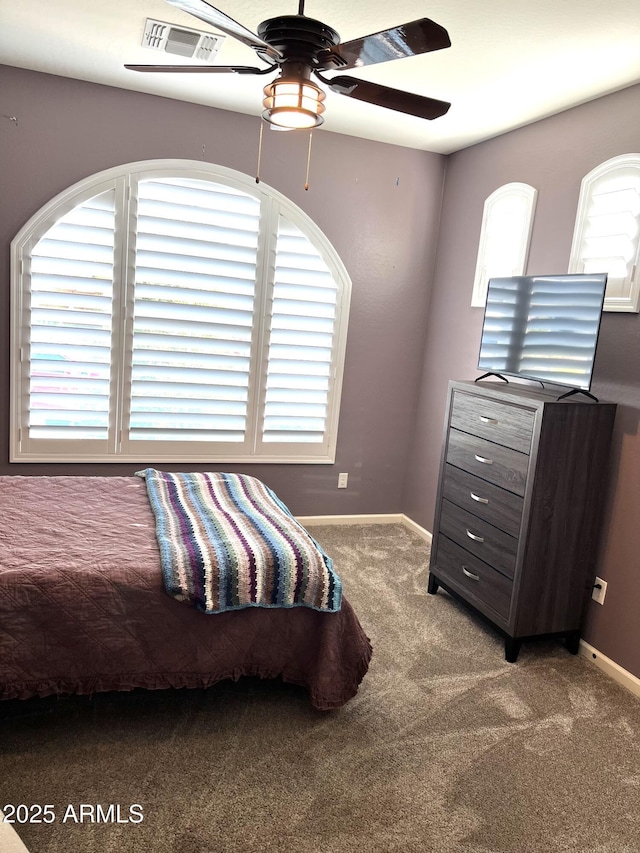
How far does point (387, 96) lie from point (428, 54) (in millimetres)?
917

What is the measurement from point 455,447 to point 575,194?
1408mm

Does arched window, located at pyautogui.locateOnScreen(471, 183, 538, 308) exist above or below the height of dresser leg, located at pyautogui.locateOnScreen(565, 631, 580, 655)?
above

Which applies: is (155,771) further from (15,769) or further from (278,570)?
(278,570)

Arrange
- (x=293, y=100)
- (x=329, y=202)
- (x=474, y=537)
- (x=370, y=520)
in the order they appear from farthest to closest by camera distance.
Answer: (x=370, y=520) < (x=329, y=202) < (x=474, y=537) < (x=293, y=100)

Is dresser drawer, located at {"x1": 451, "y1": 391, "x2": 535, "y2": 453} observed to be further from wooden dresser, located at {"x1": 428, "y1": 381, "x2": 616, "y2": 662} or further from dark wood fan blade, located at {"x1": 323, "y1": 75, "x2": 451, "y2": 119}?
dark wood fan blade, located at {"x1": 323, "y1": 75, "x2": 451, "y2": 119}

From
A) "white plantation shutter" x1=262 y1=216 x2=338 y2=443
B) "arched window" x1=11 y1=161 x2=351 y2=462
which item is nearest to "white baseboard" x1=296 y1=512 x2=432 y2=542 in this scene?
"arched window" x1=11 y1=161 x2=351 y2=462

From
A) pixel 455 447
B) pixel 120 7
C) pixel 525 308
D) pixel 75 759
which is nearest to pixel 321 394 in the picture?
pixel 455 447

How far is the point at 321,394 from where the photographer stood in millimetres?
4375

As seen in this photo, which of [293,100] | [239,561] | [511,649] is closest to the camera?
[293,100]

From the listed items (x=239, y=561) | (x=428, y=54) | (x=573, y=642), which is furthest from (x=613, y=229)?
(x=239, y=561)

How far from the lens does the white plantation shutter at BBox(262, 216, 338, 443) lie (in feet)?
13.6

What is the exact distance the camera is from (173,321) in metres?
3.94

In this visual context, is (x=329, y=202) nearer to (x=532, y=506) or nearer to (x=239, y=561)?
(x=532, y=506)

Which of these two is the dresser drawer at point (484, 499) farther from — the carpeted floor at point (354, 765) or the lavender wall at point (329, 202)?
the lavender wall at point (329, 202)
